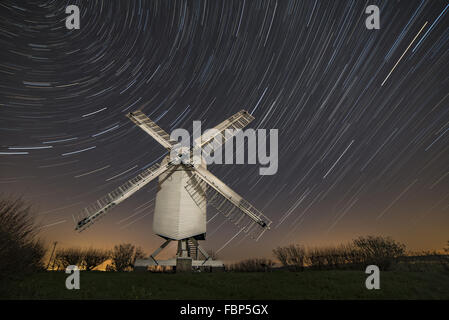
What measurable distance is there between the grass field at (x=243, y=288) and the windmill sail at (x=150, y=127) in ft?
52.9

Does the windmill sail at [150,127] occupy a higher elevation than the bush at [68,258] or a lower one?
higher

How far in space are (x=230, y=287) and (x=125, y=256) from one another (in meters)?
42.6

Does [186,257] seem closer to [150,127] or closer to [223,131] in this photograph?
[223,131]

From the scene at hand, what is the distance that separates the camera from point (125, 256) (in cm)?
5169

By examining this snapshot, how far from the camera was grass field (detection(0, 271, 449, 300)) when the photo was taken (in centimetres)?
1463

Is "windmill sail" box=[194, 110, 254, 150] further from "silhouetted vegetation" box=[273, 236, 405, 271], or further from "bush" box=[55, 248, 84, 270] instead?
"bush" box=[55, 248, 84, 270]

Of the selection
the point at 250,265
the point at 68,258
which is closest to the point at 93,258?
the point at 68,258

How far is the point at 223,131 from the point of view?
32.1m

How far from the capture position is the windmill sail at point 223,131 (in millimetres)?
30344

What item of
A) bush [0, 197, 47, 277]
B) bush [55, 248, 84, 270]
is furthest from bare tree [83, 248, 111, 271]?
bush [0, 197, 47, 277]

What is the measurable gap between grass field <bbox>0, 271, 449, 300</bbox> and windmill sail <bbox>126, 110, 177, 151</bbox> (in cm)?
1613

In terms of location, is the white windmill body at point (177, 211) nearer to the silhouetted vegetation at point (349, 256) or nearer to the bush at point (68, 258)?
the silhouetted vegetation at point (349, 256)

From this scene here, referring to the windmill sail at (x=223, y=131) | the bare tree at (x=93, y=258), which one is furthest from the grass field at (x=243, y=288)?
the bare tree at (x=93, y=258)

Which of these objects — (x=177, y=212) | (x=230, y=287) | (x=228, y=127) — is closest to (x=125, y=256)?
(x=177, y=212)
